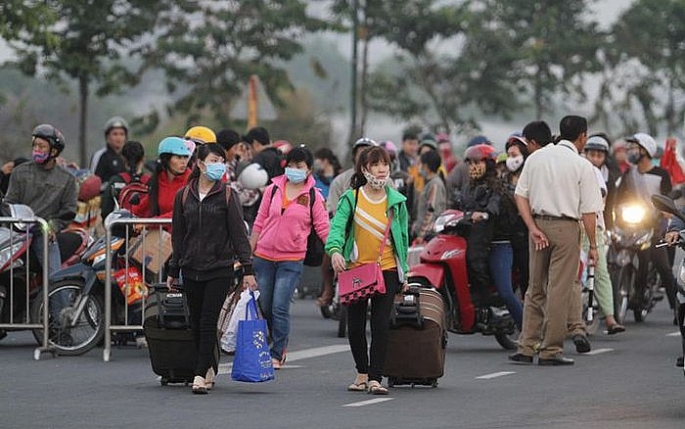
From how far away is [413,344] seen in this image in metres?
13.4

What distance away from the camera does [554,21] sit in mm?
50656

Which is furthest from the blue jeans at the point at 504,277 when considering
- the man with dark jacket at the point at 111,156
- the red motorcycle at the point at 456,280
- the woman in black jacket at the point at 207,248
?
the man with dark jacket at the point at 111,156

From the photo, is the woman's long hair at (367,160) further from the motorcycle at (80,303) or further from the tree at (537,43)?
the tree at (537,43)

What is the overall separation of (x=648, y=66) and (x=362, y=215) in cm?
4118

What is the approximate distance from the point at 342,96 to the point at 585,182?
134 metres

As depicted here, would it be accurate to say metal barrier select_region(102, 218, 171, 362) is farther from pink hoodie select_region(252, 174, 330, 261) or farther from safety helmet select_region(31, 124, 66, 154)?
safety helmet select_region(31, 124, 66, 154)

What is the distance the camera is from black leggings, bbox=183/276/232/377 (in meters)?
13.1

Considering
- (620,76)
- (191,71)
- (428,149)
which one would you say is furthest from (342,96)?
(428,149)

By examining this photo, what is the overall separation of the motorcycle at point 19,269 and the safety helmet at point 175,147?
5.05ft

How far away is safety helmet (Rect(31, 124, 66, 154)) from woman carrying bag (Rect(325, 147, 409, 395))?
184 inches

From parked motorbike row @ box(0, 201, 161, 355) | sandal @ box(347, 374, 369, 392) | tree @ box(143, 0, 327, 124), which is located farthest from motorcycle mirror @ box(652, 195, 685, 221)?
tree @ box(143, 0, 327, 124)

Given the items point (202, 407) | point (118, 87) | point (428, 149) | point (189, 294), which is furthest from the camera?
point (118, 87)

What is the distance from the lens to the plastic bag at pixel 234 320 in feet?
44.4

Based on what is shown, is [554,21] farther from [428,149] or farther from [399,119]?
[428,149]
